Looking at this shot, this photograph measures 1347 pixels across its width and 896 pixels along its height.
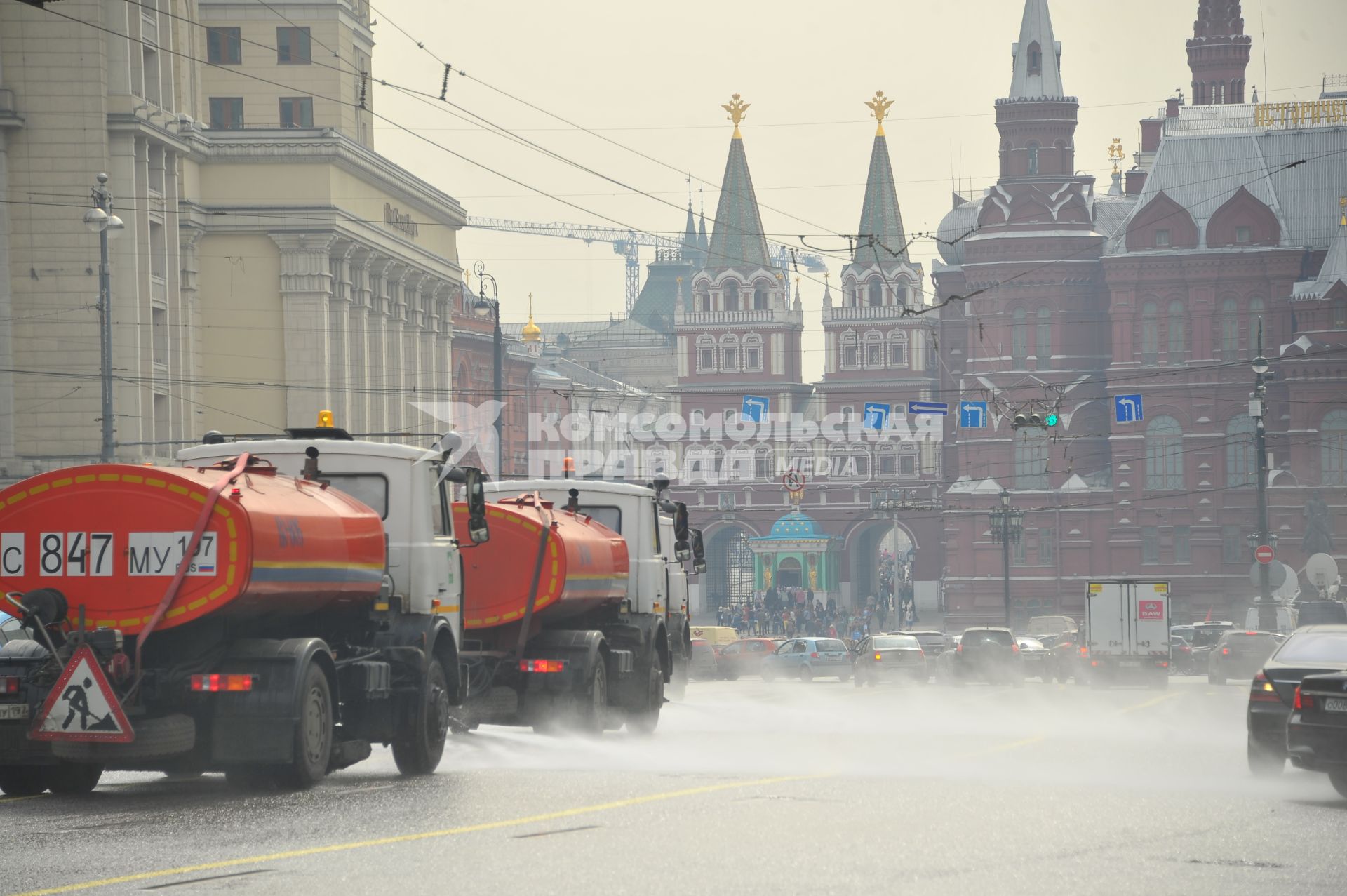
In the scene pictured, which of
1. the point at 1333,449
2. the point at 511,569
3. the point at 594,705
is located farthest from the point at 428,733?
the point at 1333,449

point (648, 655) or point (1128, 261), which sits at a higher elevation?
point (1128, 261)

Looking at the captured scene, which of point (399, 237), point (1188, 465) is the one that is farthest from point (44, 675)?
point (1188, 465)

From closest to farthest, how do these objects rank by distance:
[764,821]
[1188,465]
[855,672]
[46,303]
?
[764,821] < [855,672] < [46,303] < [1188,465]

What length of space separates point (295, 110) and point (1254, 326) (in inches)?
1895

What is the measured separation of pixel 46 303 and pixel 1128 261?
194 feet

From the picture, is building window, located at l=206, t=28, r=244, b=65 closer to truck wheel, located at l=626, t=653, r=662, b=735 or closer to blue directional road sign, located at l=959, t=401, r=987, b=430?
blue directional road sign, located at l=959, t=401, r=987, b=430

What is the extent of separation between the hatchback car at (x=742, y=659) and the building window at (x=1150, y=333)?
150 ft

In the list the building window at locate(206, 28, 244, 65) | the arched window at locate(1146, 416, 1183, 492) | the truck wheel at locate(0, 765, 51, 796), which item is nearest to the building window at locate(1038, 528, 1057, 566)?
the arched window at locate(1146, 416, 1183, 492)

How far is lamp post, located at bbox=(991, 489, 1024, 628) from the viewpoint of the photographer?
73562mm

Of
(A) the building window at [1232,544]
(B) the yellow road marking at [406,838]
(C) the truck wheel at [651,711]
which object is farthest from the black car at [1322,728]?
(A) the building window at [1232,544]

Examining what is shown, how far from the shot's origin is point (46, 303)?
168 ft

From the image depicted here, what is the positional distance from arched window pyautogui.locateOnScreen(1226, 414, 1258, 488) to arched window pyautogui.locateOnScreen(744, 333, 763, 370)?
114 feet

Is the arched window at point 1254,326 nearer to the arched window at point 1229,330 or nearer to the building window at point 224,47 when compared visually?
the arched window at point 1229,330

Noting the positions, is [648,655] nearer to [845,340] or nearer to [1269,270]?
→ [1269,270]
